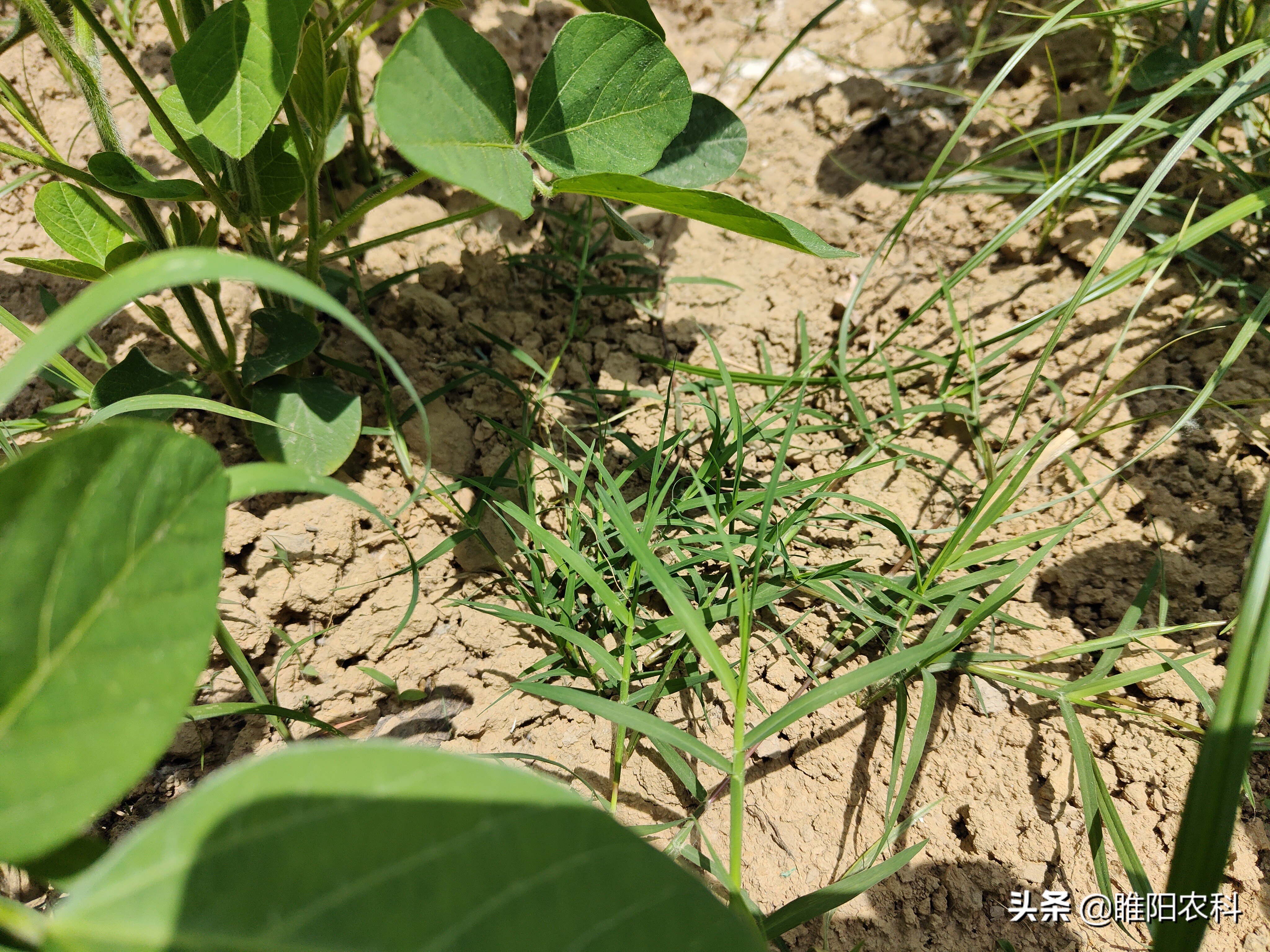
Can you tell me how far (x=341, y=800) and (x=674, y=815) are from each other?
722 millimetres

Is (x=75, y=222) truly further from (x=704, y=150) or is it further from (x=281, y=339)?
(x=704, y=150)

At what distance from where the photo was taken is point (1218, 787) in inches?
25.4

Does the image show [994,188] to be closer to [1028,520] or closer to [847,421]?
[847,421]

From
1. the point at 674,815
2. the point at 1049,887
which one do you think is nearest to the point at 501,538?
the point at 674,815

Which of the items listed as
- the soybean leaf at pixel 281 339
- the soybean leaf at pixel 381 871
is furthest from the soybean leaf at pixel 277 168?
the soybean leaf at pixel 381 871

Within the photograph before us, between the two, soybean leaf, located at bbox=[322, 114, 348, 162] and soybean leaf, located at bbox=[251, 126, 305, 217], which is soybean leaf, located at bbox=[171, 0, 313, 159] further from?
soybean leaf, located at bbox=[322, 114, 348, 162]

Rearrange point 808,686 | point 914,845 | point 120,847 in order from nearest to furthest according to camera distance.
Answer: point 120,847, point 914,845, point 808,686

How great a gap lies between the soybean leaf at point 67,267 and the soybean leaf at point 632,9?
81 centimetres

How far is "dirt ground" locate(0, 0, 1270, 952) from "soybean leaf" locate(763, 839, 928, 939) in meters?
0.13

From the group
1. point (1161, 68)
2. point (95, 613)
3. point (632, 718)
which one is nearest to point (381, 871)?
point (95, 613)

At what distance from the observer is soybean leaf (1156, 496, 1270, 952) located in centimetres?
64

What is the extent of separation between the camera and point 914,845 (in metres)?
1.04

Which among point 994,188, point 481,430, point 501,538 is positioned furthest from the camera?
point 994,188

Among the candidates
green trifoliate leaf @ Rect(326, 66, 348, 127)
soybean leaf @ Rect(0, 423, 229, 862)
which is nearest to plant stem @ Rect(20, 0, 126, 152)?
green trifoliate leaf @ Rect(326, 66, 348, 127)
